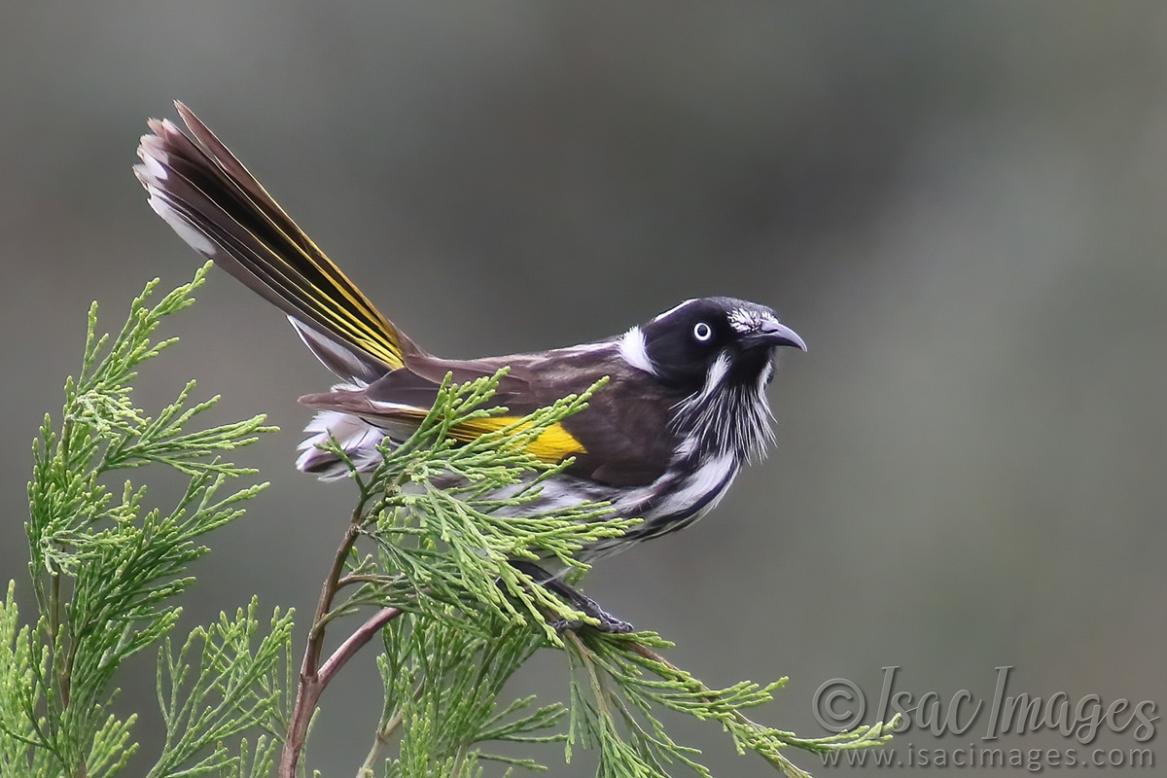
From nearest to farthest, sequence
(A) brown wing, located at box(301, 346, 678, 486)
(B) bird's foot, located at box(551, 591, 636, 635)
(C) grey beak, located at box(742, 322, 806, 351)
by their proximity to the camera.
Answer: (B) bird's foot, located at box(551, 591, 636, 635) → (A) brown wing, located at box(301, 346, 678, 486) → (C) grey beak, located at box(742, 322, 806, 351)

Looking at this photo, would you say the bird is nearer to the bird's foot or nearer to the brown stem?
the bird's foot

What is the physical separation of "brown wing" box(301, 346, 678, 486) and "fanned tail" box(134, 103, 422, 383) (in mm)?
120

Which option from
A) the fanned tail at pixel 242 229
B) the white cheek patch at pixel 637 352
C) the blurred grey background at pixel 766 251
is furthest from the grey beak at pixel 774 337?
the blurred grey background at pixel 766 251

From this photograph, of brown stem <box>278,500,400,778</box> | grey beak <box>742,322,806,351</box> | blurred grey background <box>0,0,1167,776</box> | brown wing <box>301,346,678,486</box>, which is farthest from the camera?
blurred grey background <box>0,0,1167,776</box>

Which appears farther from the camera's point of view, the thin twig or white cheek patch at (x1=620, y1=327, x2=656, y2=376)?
white cheek patch at (x1=620, y1=327, x2=656, y2=376)

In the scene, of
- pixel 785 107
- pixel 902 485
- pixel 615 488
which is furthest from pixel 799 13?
pixel 615 488

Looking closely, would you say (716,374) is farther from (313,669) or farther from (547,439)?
(313,669)

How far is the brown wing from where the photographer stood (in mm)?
2047

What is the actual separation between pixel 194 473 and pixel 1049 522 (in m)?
5.26

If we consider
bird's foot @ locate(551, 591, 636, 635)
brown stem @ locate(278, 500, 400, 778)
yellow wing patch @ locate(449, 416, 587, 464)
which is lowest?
brown stem @ locate(278, 500, 400, 778)

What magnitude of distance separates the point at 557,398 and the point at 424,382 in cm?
21

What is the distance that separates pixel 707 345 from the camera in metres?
2.41

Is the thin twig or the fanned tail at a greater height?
the fanned tail

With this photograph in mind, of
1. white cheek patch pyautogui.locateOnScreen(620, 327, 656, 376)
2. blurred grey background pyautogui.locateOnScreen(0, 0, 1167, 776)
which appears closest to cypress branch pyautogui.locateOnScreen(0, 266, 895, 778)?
white cheek patch pyautogui.locateOnScreen(620, 327, 656, 376)
